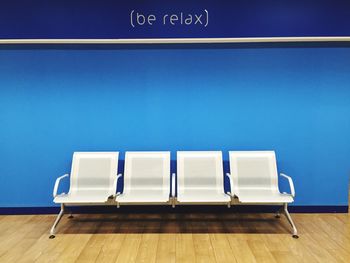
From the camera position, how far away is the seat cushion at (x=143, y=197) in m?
3.06

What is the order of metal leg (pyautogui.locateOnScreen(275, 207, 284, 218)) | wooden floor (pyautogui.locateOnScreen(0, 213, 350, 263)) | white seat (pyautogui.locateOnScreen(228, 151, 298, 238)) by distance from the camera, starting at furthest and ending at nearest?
metal leg (pyautogui.locateOnScreen(275, 207, 284, 218))
white seat (pyautogui.locateOnScreen(228, 151, 298, 238))
wooden floor (pyautogui.locateOnScreen(0, 213, 350, 263))

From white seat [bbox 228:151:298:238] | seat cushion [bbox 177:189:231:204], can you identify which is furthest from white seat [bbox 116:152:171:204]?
white seat [bbox 228:151:298:238]

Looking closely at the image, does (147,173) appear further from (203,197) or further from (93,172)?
(203,197)

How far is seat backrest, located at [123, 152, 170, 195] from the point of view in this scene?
349 cm

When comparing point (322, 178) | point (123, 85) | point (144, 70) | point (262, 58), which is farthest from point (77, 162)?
point (322, 178)

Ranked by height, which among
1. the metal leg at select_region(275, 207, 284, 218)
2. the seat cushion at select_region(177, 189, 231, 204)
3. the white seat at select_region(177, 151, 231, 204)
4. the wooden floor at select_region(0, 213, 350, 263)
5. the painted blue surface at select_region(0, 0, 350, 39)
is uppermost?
the painted blue surface at select_region(0, 0, 350, 39)

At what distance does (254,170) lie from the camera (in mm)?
3510

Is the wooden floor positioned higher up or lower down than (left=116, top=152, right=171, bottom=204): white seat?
lower down

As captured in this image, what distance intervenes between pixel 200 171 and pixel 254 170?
27.2 inches

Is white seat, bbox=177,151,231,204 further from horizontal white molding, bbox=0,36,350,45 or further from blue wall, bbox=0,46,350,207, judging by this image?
horizontal white molding, bbox=0,36,350,45

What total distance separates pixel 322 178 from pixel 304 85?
1.28 m

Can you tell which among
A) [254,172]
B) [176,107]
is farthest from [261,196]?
[176,107]

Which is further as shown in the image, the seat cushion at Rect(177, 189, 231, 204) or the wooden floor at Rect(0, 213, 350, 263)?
the seat cushion at Rect(177, 189, 231, 204)

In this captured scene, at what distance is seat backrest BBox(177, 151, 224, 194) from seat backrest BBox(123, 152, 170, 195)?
0.59ft
